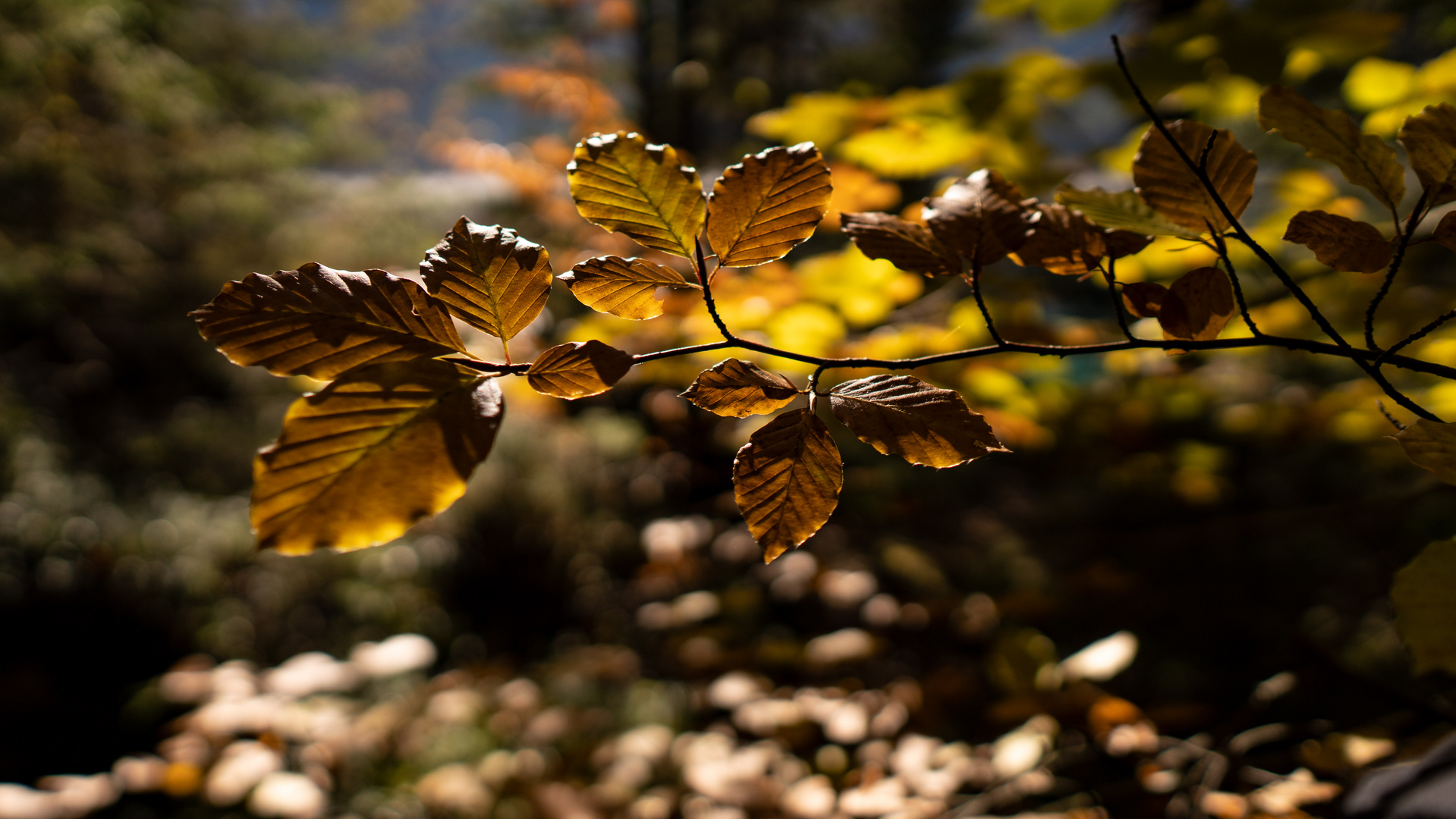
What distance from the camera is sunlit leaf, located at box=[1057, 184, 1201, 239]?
289 mm

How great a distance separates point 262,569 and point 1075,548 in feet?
12.6

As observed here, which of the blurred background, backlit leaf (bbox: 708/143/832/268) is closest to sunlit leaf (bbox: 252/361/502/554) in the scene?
backlit leaf (bbox: 708/143/832/268)

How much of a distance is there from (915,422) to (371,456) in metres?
0.20

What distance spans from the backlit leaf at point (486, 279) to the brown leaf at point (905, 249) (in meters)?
0.15

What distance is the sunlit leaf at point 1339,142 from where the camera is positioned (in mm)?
286

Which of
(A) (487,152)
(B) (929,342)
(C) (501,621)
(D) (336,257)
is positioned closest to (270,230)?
(D) (336,257)

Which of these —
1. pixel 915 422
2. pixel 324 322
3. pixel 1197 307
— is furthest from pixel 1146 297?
pixel 324 322

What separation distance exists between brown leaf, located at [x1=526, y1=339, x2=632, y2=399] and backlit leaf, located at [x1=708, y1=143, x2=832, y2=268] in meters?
0.07

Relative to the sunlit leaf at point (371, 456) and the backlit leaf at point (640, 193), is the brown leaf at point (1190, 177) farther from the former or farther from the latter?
the sunlit leaf at point (371, 456)

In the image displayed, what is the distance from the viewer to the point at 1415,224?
25 centimetres

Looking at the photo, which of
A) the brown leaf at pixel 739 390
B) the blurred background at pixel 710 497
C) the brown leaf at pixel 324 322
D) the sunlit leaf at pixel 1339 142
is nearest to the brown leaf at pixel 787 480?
the brown leaf at pixel 739 390

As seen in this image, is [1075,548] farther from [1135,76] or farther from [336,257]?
[336,257]

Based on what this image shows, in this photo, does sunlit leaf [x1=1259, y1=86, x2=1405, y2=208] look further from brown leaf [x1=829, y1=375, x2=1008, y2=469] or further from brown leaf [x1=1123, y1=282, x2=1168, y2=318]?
brown leaf [x1=829, y1=375, x2=1008, y2=469]

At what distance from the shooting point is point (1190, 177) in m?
0.30
